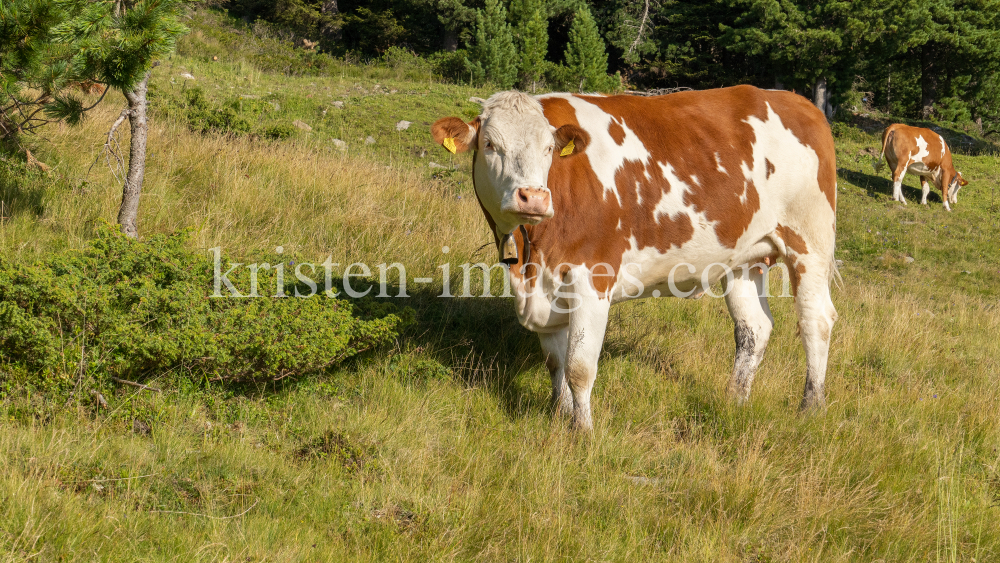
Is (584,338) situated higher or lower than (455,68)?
higher

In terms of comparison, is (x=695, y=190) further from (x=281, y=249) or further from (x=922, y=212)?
(x=922, y=212)

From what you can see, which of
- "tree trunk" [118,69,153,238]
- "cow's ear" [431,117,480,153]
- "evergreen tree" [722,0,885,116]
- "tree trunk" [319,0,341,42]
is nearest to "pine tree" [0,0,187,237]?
"tree trunk" [118,69,153,238]

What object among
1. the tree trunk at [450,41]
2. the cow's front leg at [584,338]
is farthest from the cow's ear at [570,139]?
the tree trunk at [450,41]

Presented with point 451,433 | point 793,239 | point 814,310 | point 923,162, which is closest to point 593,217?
point 451,433

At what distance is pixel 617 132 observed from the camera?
4.91 metres

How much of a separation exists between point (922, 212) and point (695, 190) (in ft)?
44.9

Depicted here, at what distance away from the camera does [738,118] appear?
5.40 m

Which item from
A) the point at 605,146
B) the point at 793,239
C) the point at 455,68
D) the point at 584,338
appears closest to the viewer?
the point at 584,338

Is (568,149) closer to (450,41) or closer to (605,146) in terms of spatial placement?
(605,146)

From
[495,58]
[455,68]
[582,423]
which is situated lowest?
[455,68]

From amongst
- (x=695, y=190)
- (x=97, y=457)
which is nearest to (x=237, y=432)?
(x=97, y=457)

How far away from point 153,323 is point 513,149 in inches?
89.1

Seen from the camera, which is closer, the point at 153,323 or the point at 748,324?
the point at 153,323

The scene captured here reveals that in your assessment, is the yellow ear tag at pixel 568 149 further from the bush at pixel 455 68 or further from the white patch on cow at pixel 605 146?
the bush at pixel 455 68
